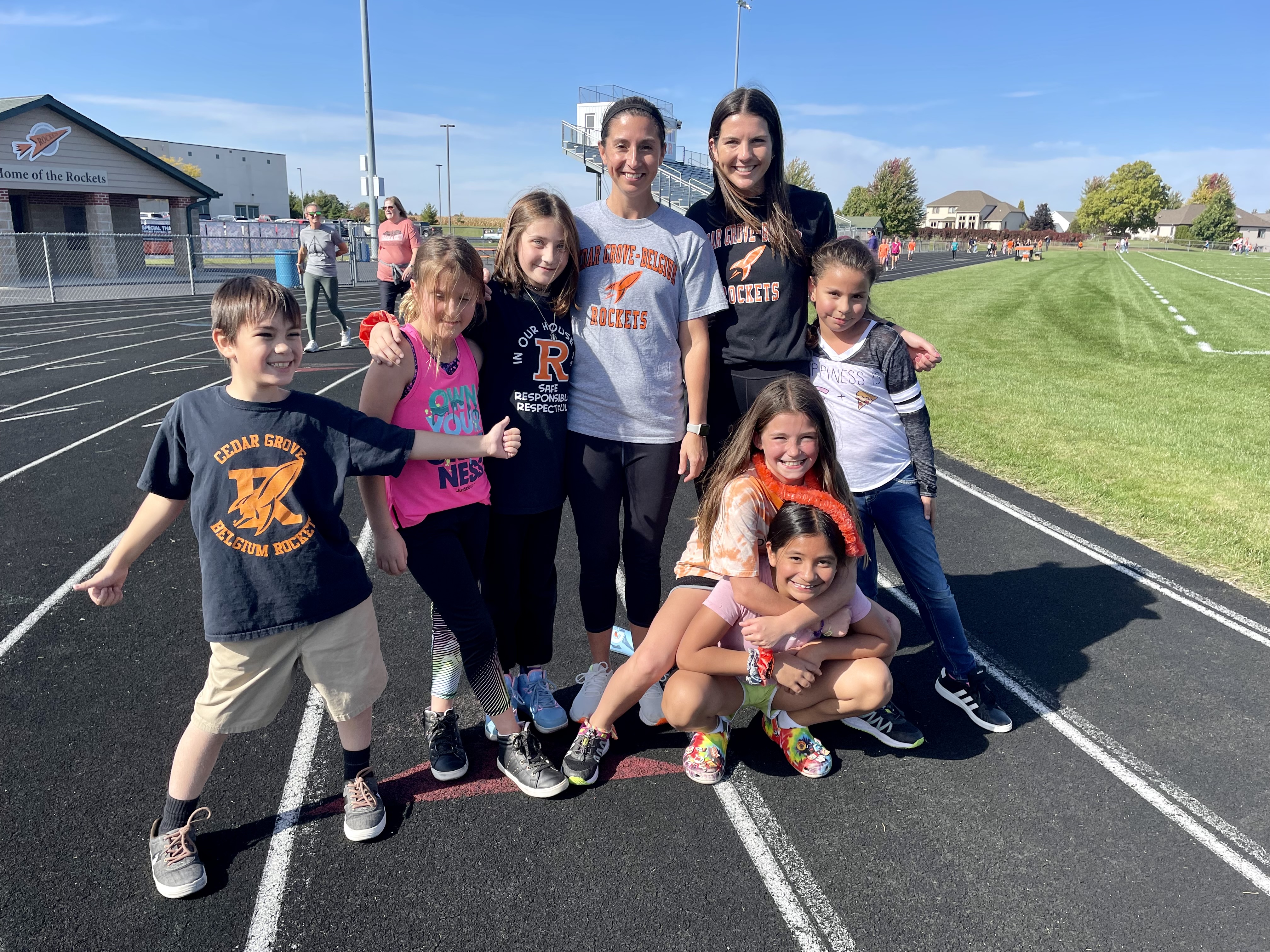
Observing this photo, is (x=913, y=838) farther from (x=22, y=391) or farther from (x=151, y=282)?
(x=151, y=282)

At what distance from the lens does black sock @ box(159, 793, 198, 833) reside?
2471mm

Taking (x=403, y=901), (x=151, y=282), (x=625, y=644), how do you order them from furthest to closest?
(x=151, y=282) < (x=625, y=644) < (x=403, y=901)

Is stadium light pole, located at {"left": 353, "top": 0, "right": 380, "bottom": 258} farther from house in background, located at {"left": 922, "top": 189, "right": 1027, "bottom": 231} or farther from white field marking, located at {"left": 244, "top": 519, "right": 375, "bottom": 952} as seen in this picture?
house in background, located at {"left": 922, "top": 189, "right": 1027, "bottom": 231}

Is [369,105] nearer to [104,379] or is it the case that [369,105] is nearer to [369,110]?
[369,110]

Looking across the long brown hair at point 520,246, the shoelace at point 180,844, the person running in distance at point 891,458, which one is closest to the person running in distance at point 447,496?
the long brown hair at point 520,246

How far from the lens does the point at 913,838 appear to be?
2.70 m

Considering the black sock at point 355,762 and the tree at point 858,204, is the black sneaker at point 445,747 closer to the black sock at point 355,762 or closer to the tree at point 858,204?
the black sock at point 355,762

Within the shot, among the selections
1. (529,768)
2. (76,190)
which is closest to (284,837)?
(529,768)

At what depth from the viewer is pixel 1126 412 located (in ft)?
30.7

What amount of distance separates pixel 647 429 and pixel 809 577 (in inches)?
32.2

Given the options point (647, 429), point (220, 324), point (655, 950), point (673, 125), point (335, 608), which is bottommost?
point (655, 950)

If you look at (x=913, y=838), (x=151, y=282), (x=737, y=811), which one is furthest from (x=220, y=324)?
(x=151, y=282)

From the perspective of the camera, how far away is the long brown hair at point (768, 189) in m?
3.12

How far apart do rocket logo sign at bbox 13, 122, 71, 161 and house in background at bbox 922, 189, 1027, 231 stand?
5485 inches
